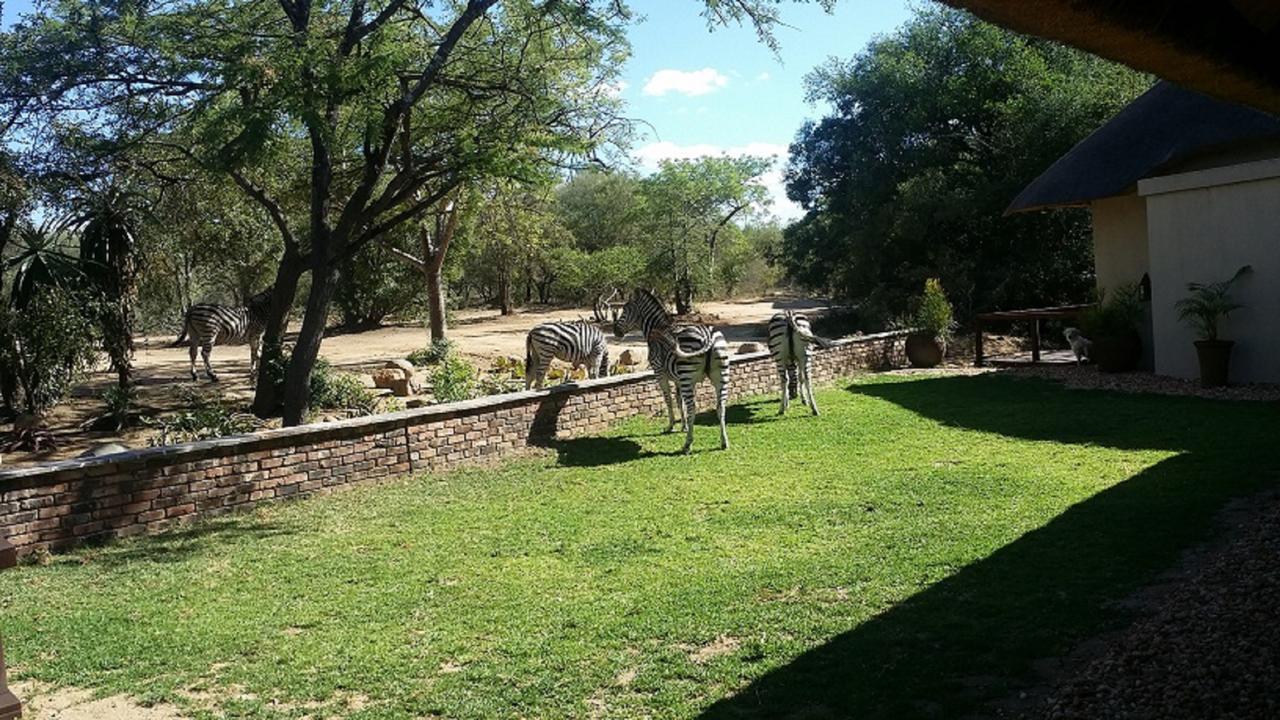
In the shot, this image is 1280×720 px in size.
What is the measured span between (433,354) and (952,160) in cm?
1292

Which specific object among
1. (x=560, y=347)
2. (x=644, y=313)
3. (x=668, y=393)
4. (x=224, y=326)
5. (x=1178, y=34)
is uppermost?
(x=1178, y=34)

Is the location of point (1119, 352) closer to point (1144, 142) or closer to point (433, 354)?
point (1144, 142)

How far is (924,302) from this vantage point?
17.6 m

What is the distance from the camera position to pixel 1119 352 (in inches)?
572

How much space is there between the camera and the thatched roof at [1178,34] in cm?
237

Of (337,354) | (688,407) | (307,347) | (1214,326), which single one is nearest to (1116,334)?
(1214,326)

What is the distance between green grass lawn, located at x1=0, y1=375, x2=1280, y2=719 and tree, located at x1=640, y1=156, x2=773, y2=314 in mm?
25857

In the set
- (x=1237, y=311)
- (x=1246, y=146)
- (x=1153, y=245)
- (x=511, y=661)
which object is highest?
(x=1246, y=146)

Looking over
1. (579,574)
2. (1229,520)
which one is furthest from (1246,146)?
(579,574)

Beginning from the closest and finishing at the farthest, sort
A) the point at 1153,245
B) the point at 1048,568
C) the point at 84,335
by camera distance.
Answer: the point at 1048,568 < the point at 84,335 < the point at 1153,245

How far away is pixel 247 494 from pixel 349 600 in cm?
325

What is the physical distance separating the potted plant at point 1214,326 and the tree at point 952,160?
809 centimetres

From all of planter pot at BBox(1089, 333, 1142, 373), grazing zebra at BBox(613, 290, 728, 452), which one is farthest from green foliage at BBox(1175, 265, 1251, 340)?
grazing zebra at BBox(613, 290, 728, 452)

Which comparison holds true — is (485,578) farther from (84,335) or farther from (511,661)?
(84,335)
